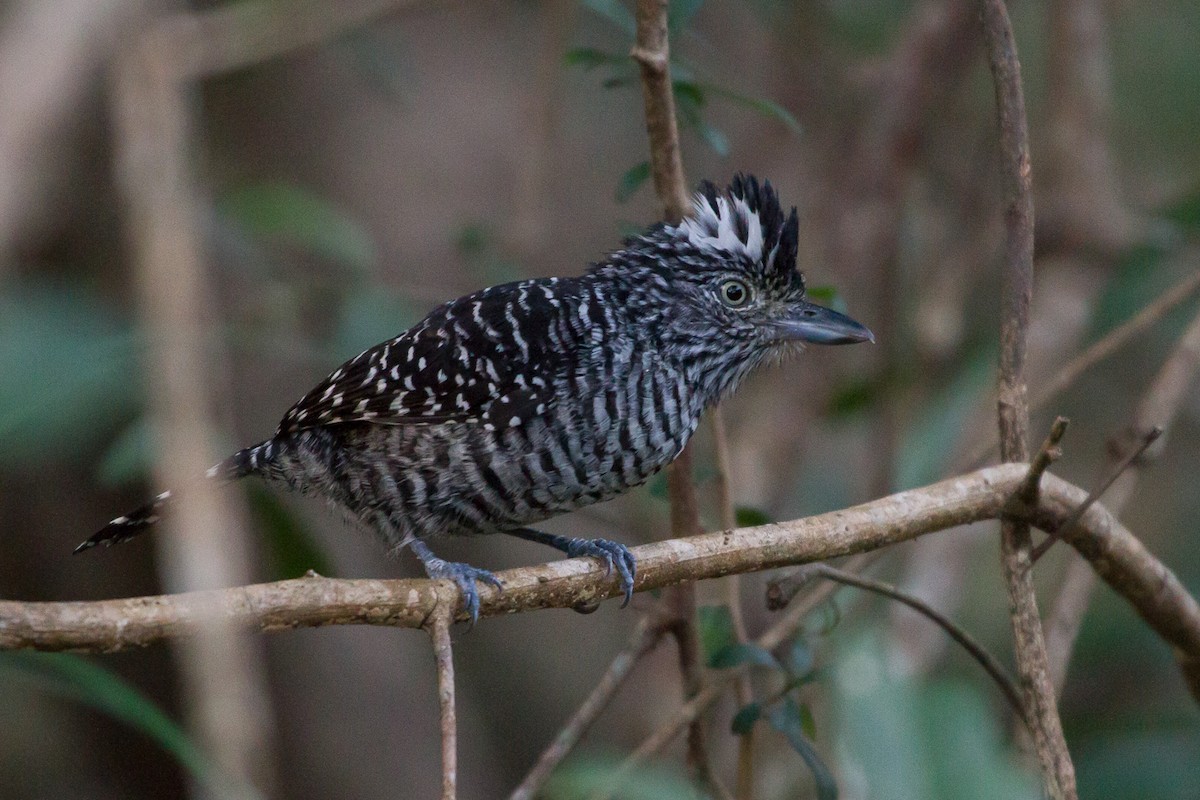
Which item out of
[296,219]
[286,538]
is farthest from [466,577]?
[296,219]

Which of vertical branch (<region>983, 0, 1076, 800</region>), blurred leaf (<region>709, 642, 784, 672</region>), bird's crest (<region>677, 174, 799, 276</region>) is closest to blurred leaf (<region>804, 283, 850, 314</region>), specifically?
bird's crest (<region>677, 174, 799, 276</region>)

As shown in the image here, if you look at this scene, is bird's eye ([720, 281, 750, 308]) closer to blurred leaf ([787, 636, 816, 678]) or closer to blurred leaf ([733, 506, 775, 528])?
blurred leaf ([733, 506, 775, 528])

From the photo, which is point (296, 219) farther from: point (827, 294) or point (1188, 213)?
point (1188, 213)

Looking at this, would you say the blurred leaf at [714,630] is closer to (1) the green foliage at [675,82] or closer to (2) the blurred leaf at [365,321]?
(1) the green foliage at [675,82]

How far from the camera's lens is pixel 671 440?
9.56ft

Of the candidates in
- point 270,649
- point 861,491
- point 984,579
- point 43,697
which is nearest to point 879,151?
point 861,491

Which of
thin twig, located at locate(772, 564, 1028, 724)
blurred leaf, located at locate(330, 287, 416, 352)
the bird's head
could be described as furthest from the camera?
blurred leaf, located at locate(330, 287, 416, 352)

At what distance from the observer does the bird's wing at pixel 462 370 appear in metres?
2.97

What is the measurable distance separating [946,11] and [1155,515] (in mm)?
2527

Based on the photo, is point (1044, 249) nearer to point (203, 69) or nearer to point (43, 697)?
point (203, 69)

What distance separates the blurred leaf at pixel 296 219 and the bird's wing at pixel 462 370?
3.31ft

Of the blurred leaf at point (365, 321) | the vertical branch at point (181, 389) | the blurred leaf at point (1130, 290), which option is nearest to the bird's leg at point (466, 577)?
the vertical branch at point (181, 389)

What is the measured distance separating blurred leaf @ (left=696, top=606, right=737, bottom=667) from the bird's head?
0.55 metres

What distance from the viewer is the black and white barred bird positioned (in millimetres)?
2908
